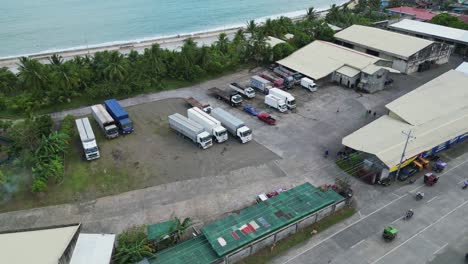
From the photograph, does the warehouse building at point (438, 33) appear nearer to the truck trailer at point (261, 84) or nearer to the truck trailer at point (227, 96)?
the truck trailer at point (261, 84)

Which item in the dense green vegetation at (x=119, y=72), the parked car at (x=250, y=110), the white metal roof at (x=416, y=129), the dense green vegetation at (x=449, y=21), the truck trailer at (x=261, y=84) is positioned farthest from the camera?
the dense green vegetation at (x=449, y=21)

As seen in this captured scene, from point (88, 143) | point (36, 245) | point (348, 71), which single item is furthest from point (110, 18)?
point (36, 245)

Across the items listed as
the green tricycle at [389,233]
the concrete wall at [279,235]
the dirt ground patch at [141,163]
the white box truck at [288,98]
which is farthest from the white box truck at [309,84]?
the green tricycle at [389,233]

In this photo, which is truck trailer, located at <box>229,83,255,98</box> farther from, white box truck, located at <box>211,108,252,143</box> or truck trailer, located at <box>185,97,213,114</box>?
white box truck, located at <box>211,108,252,143</box>

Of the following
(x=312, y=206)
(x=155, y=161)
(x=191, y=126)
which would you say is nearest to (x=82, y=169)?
(x=155, y=161)

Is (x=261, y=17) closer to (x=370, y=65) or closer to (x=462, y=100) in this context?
(x=370, y=65)
